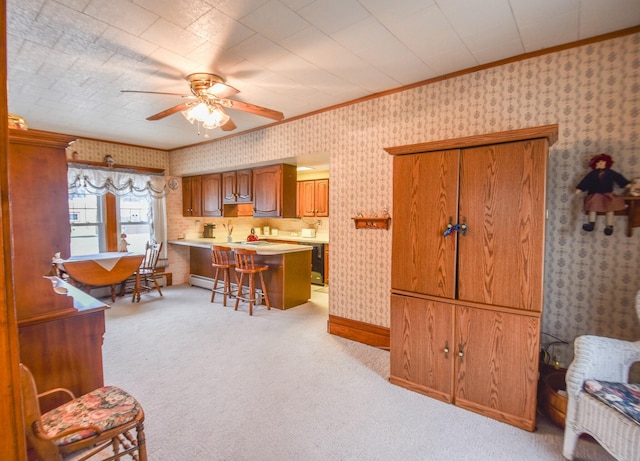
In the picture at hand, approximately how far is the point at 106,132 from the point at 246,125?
2203 millimetres

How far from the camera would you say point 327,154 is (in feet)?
12.7

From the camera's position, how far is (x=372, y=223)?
3.25 m

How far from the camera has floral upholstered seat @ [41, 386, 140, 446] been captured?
1.39 meters

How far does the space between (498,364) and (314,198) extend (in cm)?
487

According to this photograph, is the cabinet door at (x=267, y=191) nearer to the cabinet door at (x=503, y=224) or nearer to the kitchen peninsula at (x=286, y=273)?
the kitchen peninsula at (x=286, y=273)

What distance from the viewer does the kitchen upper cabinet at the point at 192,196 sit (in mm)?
5949

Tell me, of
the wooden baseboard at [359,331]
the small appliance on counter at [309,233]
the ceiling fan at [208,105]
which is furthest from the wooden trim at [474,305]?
the small appliance on counter at [309,233]

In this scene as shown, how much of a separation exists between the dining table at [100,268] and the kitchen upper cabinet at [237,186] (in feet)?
5.51

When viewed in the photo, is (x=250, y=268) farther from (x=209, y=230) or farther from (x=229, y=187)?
(x=209, y=230)

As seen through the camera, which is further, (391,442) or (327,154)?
(327,154)

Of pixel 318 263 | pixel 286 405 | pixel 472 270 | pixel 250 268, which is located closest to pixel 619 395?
pixel 472 270

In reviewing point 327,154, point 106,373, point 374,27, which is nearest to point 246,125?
point 327,154

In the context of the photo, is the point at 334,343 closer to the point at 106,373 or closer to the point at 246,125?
the point at 106,373

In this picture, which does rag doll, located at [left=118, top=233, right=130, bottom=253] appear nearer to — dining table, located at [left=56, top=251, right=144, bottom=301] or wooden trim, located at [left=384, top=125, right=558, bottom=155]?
dining table, located at [left=56, top=251, right=144, bottom=301]
